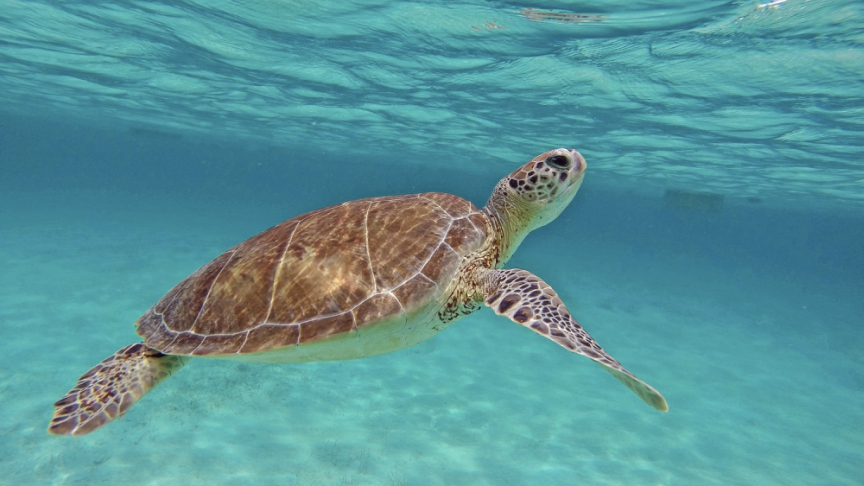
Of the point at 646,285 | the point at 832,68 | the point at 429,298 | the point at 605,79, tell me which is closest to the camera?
the point at 429,298

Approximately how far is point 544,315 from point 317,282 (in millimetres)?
1793

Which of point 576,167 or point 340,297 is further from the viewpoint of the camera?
point 576,167

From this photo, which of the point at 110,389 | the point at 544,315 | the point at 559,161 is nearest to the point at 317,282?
the point at 544,315

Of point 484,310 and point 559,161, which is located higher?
point 559,161

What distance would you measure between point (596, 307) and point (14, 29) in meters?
20.5

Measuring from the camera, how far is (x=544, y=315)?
10.8 ft

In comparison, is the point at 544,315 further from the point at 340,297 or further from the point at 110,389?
the point at 110,389

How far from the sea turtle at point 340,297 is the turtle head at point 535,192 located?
0.02 meters

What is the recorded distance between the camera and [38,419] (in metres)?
6.18

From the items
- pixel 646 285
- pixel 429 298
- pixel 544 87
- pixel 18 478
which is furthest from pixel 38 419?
pixel 646 285

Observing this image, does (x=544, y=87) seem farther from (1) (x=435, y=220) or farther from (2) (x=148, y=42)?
(2) (x=148, y=42)

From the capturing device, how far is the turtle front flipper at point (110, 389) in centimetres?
345

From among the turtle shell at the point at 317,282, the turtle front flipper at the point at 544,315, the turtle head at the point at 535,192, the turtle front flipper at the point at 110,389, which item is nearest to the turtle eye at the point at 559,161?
the turtle head at the point at 535,192

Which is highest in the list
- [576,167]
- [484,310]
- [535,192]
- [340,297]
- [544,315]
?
[576,167]
